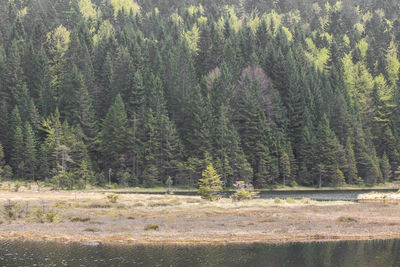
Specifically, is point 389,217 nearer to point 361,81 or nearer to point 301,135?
point 301,135

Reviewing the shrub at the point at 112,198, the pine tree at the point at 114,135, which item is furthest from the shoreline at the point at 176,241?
the pine tree at the point at 114,135

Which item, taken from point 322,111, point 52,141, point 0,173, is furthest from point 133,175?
point 322,111

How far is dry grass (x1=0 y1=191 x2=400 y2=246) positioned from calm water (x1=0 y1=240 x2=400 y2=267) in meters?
2.87

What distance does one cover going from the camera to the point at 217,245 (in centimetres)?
4434

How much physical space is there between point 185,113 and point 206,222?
81206mm

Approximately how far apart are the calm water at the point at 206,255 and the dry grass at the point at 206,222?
2.87 m

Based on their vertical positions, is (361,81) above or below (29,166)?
above

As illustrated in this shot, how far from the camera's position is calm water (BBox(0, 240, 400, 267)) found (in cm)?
3812

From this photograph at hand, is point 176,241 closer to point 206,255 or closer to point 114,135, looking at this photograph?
point 206,255

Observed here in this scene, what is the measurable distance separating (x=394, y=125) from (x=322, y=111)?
25052 mm

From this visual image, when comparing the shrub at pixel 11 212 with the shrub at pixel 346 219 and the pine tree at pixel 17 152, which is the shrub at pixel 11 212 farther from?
the pine tree at pixel 17 152

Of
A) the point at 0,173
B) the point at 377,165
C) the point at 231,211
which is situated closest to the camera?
the point at 231,211

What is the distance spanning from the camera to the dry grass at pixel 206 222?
47531 mm

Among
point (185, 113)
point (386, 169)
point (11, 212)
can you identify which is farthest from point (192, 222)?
point (386, 169)
